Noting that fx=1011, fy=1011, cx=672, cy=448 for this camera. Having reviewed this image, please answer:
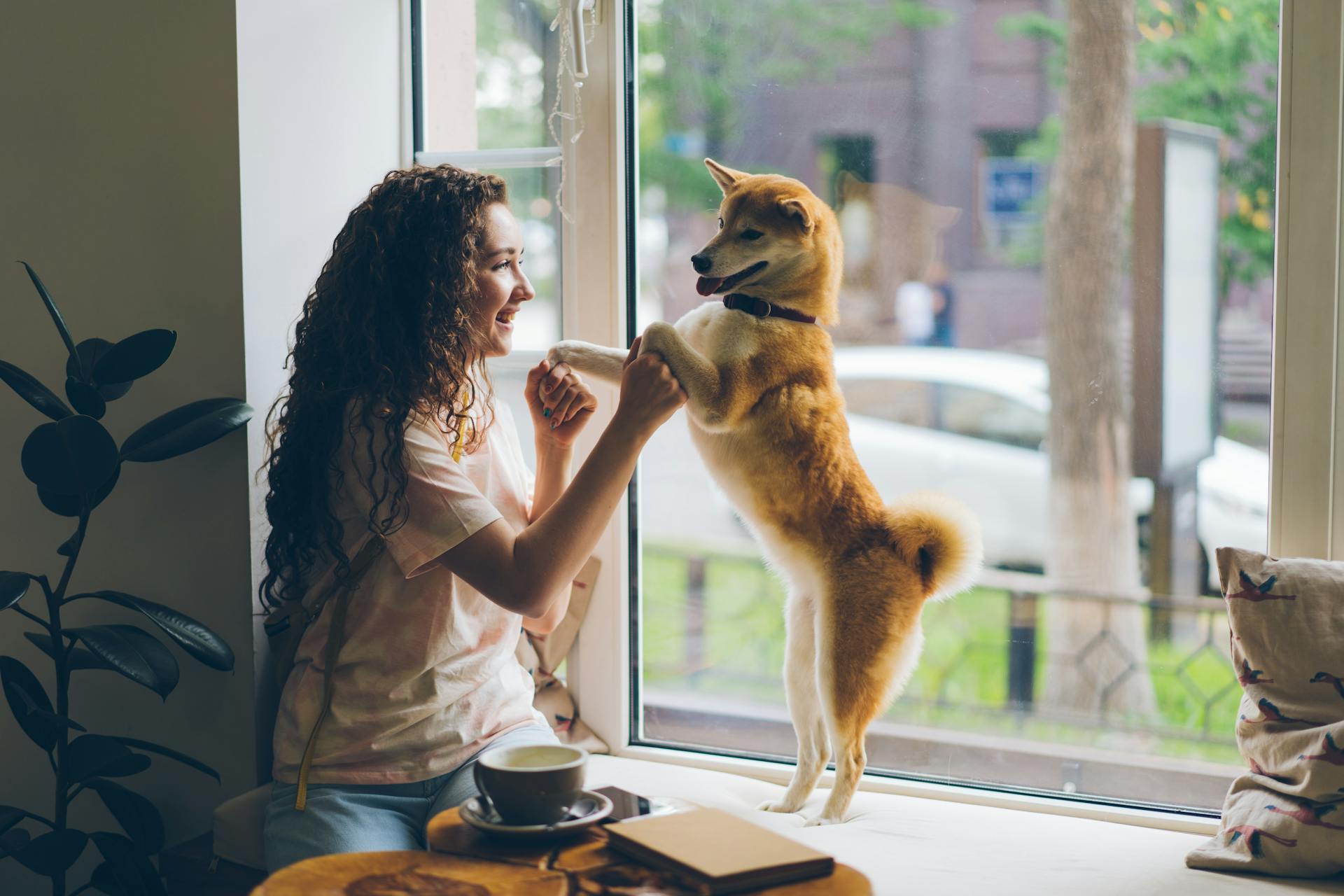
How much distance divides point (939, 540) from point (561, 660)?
29.8 inches

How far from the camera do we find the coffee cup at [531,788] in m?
0.90

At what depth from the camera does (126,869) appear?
1.43m

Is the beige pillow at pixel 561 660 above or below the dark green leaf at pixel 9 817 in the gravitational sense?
above

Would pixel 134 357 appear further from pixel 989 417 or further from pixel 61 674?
pixel 989 417

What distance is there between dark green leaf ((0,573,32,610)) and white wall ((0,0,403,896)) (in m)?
0.24

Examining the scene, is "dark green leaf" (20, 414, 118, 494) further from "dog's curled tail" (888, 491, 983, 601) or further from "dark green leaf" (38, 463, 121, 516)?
"dog's curled tail" (888, 491, 983, 601)

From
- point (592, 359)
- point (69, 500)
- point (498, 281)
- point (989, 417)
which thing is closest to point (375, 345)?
point (498, 281)

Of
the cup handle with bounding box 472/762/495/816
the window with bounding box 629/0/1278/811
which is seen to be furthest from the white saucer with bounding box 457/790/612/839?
the window with bounding box 629/0/1278/811

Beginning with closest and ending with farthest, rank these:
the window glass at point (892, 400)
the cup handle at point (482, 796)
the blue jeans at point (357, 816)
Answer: the cup handle at point (482, 796), the blue jeans at point (357, 816), the window glass at point (892, 400)

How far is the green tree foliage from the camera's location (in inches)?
57.1

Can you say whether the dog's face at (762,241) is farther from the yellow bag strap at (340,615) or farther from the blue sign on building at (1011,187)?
the yellow bag strap at (340,615)

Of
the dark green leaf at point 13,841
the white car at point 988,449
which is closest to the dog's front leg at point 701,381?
the white car at point 988,449

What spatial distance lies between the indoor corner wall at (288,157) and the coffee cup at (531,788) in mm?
802

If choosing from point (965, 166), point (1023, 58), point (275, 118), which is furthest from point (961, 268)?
point (275, 118)
